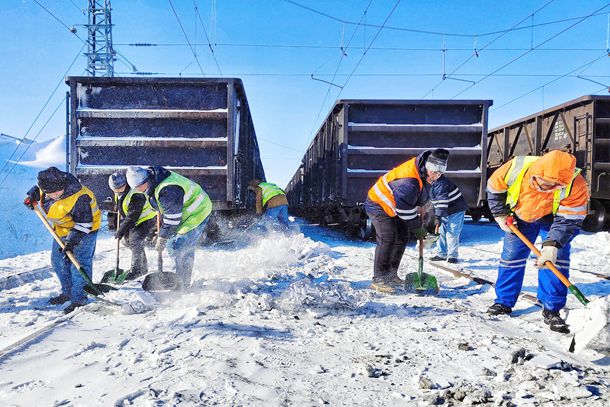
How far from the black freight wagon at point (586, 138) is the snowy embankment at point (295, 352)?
494 centimetres

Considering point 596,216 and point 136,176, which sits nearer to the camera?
point 136,176

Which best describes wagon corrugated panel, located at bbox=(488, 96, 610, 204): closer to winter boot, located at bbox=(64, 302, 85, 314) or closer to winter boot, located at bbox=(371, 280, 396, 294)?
winter boot, located at bbox=(371, 280, 396, 294)

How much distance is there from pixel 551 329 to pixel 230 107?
200 inches

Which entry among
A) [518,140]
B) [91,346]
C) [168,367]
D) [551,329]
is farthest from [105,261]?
[518,140]

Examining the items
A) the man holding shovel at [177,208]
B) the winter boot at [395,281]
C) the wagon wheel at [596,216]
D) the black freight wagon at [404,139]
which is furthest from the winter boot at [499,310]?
the wagon wheel at [596,216]

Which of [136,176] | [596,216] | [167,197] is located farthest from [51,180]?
[596,216]

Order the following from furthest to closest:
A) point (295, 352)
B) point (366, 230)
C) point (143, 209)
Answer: point (366, 230)
point (143, 209)
point (295, 352)

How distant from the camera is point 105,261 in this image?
19.9 ft

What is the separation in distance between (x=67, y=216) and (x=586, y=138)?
9012mm

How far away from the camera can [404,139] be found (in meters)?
7.93

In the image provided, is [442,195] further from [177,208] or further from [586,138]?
[586,138]

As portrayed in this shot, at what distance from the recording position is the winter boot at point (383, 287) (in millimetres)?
4054

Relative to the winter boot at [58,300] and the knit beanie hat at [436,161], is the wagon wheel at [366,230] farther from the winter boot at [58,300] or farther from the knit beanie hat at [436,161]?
the winter boot at [58,300]

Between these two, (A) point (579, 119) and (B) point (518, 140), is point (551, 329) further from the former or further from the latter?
(B) point (518, 140)
